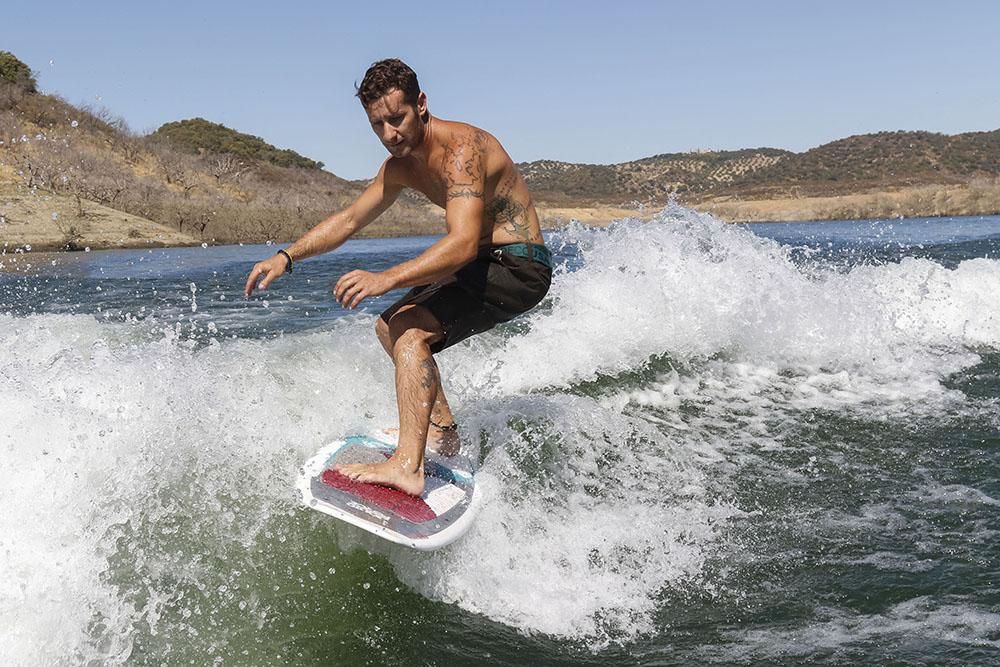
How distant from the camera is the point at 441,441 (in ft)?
14.9

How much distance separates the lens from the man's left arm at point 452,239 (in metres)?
3.41

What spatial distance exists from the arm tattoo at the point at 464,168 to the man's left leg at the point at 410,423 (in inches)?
29.9

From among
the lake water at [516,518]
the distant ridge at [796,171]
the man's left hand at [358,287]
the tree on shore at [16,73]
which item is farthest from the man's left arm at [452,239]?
the distant ridge at [796,171]

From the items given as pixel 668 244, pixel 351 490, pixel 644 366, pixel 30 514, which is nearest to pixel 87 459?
pixel 30 514

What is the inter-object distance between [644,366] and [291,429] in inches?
162

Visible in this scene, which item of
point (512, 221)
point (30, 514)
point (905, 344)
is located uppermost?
point (512, 221)

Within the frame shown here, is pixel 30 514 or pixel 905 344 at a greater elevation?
pixel 30 514

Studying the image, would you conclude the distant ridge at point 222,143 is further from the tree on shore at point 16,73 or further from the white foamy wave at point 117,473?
the white foamy wave at point 117,473

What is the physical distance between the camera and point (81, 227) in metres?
27.1

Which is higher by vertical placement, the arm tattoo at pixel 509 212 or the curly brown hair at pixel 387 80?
the curly brown hair at pixel 387 80

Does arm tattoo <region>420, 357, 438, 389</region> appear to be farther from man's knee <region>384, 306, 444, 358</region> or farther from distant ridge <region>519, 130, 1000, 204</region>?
distant ridge <region>519, 130, 1000, 204</region>

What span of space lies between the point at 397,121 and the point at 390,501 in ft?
5.51

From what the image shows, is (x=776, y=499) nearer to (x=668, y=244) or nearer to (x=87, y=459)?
(x=87, y=459)

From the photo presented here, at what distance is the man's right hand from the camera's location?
396cm
